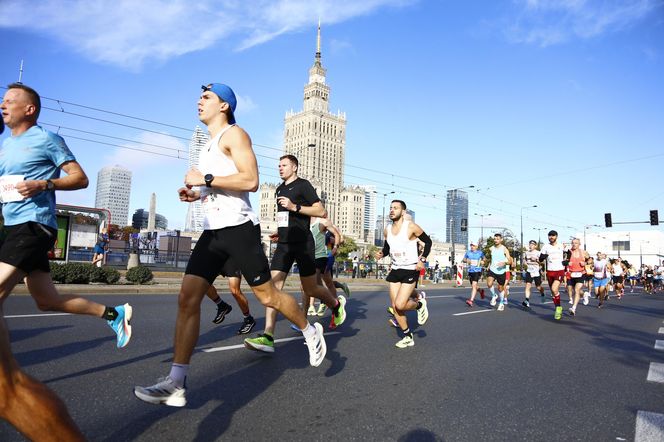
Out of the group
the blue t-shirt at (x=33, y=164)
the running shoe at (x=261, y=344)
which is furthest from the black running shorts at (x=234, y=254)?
the running shoe at (x=261, y=344)

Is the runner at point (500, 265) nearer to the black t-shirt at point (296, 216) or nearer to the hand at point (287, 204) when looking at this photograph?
the black t-shirt at point (296, 216)

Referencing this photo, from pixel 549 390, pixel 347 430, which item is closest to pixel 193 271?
pixel 347 430

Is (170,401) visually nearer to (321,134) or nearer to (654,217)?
(654,217)

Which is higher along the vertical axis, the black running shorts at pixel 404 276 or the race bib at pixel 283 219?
the race bib at pixel 283 219

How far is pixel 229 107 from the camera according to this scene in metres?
3.63

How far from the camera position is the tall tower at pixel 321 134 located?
134 meters

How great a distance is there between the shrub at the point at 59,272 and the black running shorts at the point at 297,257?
9.78 metres

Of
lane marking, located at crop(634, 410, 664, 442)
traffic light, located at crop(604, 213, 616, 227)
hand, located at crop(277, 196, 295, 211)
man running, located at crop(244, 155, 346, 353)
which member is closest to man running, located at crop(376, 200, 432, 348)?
man running, located at crop(244, 155, 346, 353)

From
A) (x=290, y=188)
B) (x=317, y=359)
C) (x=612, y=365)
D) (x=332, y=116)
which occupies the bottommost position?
(x=612, y=365)

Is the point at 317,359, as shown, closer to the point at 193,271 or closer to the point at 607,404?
the point at 193,271

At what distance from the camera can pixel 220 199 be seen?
3408 millimetres

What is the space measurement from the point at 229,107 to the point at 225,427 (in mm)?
2246

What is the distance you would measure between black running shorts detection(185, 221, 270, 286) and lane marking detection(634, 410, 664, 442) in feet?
8.59

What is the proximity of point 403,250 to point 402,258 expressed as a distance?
0.11 meters
